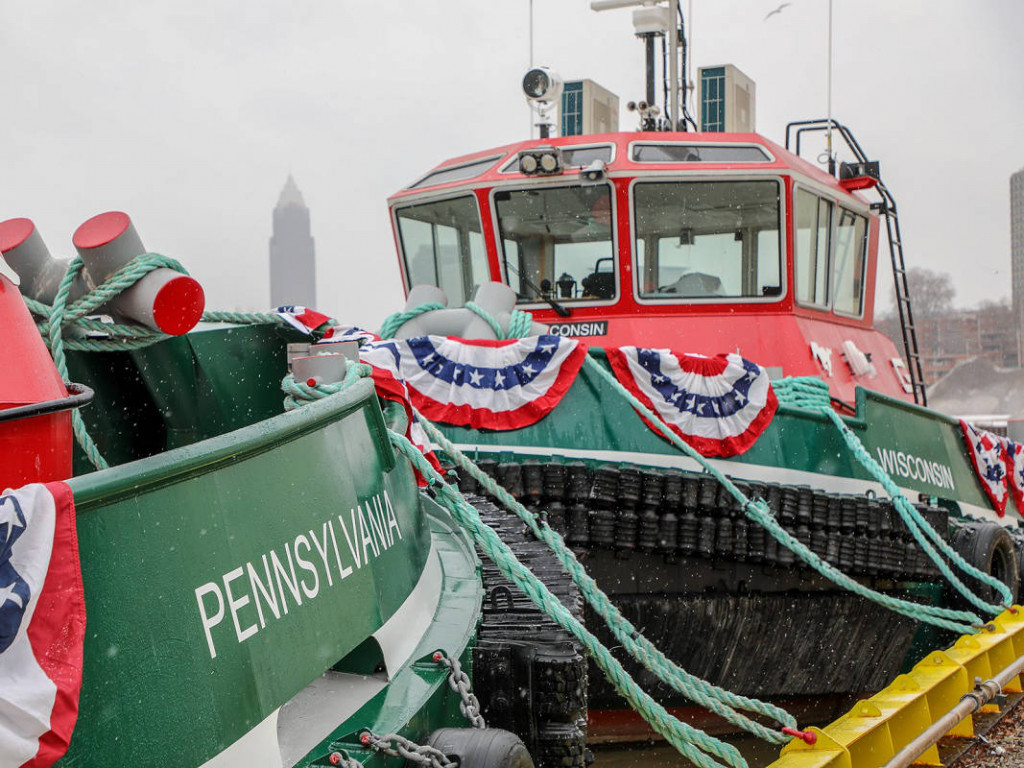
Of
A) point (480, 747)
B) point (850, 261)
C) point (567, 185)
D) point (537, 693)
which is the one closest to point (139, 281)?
point (480, 747)

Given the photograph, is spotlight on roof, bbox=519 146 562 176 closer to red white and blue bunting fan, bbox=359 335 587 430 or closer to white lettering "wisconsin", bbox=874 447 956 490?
red white and blue bunting fan, bbox=359 335 587 430

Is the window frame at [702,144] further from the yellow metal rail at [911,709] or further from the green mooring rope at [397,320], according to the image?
the yellow metal rail at [911,709]

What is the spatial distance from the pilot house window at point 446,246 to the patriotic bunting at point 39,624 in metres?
6.63

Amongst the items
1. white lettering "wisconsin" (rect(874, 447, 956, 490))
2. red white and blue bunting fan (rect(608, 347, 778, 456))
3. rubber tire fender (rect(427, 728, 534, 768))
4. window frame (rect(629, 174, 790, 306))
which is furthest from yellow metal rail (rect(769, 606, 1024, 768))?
window frame (rect(629, 174, 790, 306))

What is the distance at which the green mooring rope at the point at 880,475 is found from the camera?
21.3ft

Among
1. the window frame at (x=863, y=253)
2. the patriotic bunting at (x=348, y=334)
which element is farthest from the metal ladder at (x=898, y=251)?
the patriotic bunting at (x=348, y=334)

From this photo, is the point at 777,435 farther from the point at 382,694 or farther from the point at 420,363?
the point at 382,694

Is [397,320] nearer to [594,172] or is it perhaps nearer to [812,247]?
[594,172]

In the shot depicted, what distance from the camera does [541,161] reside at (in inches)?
305

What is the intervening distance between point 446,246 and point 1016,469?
4456 mm

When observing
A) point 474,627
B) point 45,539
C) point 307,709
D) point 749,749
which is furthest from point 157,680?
point 749,749

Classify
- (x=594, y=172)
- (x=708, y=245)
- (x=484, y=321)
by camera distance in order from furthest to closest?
(x=708, y=245)
(x=594, y=172)
(x=484, y=321)

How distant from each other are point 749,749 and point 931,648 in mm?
1645

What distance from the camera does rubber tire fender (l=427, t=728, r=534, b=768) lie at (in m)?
2.53
